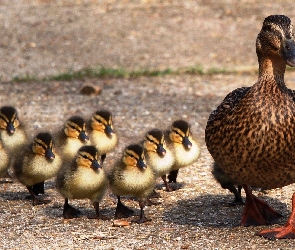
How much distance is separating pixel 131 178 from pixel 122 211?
0.26 m

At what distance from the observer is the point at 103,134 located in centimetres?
749

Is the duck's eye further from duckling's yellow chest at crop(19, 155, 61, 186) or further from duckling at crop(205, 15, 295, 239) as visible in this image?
duckling's yellow chest at crop(19, 155, 61, 186)

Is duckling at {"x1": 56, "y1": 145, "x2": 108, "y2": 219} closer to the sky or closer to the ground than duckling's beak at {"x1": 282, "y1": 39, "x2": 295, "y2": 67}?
closer to the ground

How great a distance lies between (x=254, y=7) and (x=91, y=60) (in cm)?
397

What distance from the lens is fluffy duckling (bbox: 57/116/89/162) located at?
7.16 m

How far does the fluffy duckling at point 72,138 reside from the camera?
7160 mm

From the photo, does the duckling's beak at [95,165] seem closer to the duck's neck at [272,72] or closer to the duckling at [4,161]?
the duckling at [4,161]

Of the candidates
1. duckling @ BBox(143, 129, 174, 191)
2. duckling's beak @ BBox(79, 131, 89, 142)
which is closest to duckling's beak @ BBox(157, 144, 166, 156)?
duckling @ BBox(143, 129, 174, 191)

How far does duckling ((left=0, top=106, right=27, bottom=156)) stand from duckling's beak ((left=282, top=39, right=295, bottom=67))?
298 cm

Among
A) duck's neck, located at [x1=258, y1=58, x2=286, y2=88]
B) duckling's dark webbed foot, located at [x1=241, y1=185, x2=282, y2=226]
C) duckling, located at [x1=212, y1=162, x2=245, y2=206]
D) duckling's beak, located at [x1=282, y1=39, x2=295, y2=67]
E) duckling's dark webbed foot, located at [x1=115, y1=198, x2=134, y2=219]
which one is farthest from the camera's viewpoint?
duckling, located at [x1=212, y1=162, x2=245, y2=206]

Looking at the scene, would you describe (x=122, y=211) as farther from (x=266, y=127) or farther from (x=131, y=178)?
(x=266, y=127)

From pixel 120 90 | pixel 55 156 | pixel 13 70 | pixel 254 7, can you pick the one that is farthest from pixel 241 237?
pixel 254 7

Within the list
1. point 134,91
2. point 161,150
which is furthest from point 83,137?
point 134,91

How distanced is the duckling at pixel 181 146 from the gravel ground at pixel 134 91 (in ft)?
0.63
